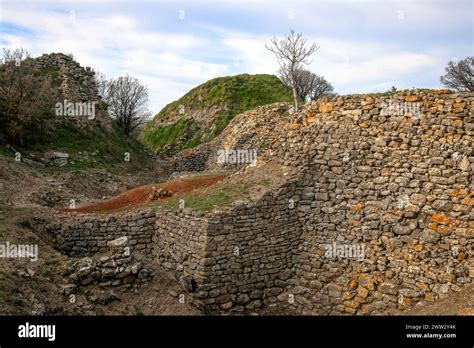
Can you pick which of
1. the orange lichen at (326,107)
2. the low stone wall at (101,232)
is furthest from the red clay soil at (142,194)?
the orange lichen at (326,107)

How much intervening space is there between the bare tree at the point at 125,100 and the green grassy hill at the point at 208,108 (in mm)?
4304

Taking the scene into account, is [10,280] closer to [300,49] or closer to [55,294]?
[55,294]

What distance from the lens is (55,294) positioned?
36.2 feet

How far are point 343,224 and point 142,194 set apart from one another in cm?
946

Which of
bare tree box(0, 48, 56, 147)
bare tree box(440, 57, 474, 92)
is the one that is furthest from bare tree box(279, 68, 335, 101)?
bare tree box(0, 48, 56, 147)

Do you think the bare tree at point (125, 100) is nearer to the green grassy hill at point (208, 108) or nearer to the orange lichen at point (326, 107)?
the green grassy hill at point (208, 108)

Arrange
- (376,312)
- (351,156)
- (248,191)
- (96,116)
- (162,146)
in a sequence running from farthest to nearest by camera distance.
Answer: (162,146), (96,116), (248,191), (351,156), (376,312)

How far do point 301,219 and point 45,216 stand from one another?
30.9 feet

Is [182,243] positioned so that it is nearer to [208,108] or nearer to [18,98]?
[18,98]

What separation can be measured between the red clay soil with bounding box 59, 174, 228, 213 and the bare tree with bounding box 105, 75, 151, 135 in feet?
77.4

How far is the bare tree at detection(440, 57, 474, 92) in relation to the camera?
28.1m

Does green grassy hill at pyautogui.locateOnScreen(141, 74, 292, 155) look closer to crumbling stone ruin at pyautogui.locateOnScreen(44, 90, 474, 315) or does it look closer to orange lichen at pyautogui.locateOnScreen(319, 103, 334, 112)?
orange lichen at pyautogui.locateOnScreen(319, 103, 334, 112)

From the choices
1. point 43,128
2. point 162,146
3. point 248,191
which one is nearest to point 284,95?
point 162,146

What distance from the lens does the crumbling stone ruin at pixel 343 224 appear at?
36.7 feet
